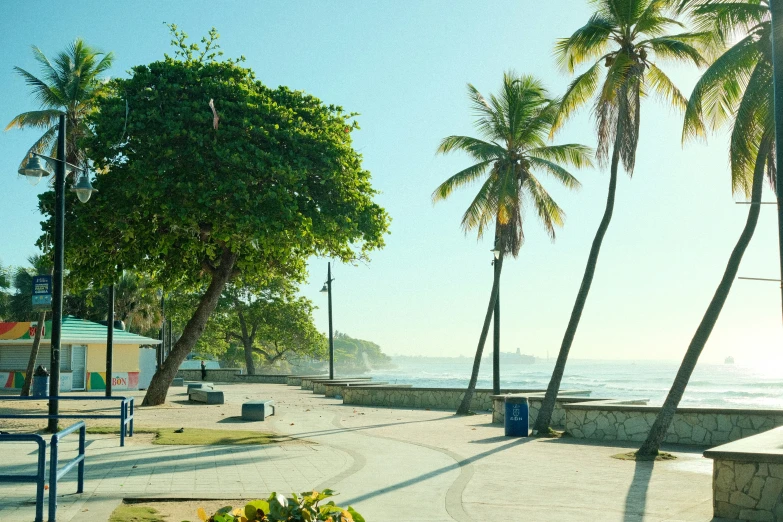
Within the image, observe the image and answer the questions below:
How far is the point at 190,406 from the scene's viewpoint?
25594 millimetres

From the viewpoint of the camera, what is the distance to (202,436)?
15758 mm

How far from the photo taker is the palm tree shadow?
26.6 ft

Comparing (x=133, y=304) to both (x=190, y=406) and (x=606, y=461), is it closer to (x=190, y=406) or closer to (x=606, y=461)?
(x=190, y=406)

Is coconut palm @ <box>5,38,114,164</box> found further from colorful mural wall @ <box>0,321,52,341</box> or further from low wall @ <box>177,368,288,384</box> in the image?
low wall @ <box>177,368,288,384</box>

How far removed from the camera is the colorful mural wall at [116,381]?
116 ft

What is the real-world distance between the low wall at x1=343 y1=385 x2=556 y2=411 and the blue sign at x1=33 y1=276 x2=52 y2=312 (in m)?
15.4

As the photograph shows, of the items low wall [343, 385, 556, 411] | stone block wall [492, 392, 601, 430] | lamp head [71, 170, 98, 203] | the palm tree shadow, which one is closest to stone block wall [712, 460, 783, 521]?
the palm tree shadow

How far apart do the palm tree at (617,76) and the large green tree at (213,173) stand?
722 cm

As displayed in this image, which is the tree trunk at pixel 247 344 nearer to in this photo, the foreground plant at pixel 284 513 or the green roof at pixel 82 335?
the green roof at pixel 82 335

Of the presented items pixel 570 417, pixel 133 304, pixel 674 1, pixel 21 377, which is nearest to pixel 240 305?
pixel 133 304

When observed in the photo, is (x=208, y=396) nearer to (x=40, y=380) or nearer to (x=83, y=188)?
(x=40, y=380)

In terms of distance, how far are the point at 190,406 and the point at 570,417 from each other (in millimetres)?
14154

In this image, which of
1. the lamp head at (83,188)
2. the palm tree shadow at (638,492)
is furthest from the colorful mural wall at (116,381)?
the palm tree shadow at (638,492)

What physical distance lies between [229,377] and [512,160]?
35.0 m
